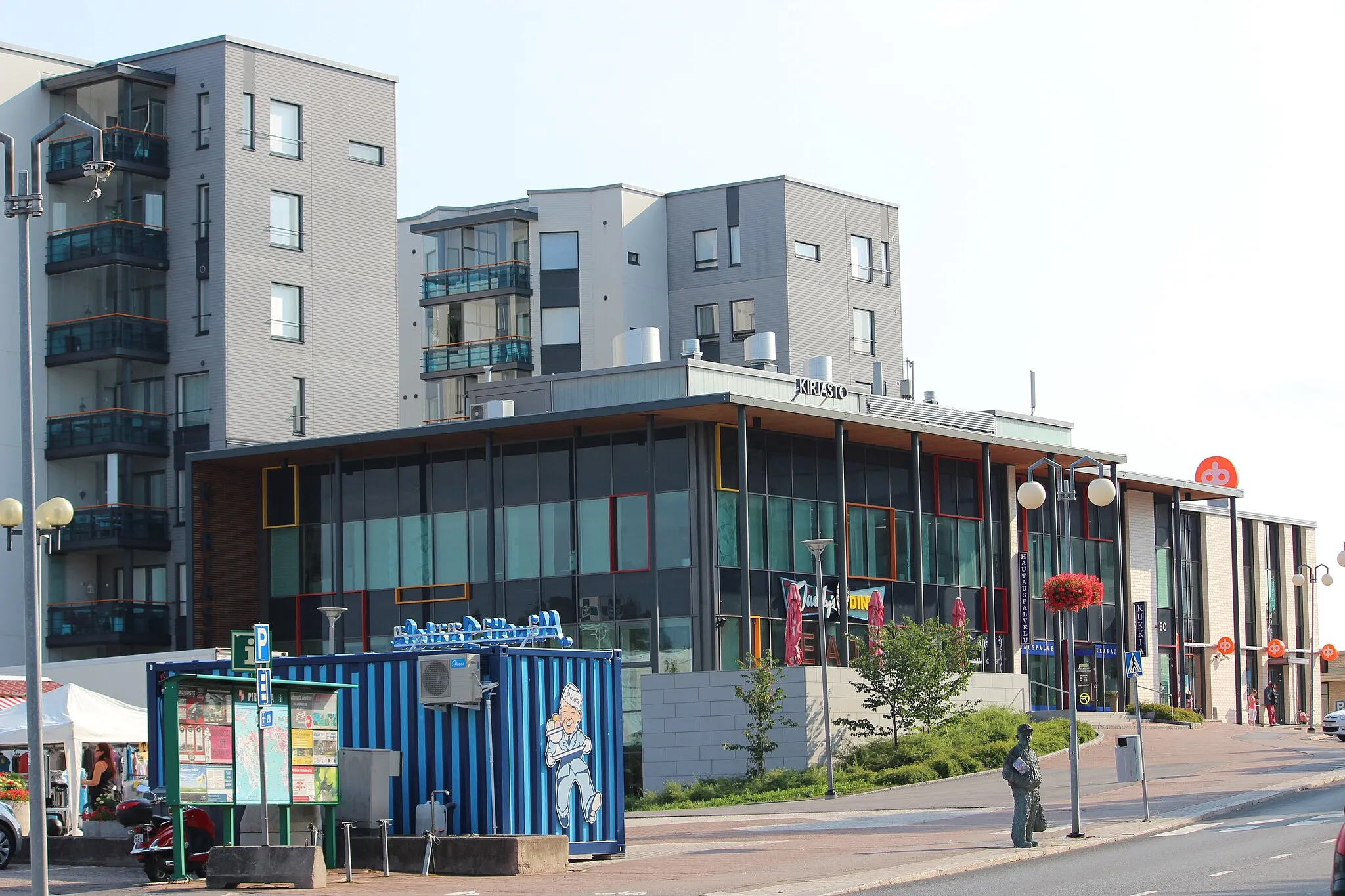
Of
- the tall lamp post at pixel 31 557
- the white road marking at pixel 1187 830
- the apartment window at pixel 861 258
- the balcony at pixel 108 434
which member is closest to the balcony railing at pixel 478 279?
the apartment window at pixel 861 258

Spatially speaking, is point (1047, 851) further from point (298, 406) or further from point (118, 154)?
point (118, 154)

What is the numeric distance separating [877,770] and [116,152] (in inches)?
1216

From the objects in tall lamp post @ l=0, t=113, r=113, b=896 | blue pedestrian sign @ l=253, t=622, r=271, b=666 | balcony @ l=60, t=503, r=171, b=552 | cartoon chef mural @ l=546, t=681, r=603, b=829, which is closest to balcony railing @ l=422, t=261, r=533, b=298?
balcony @ l=60, t=503, r=171, b=552

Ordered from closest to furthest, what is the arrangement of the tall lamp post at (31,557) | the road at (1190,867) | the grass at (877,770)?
1. the tall lamp post at (31,557)
2. the road at (1190,867)
3. the grass at (877,770)

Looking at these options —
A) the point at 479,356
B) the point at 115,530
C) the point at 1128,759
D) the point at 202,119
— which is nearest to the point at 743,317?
the point at 479,356

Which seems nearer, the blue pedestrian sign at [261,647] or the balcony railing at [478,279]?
the blue pedestrian sign at [261,647]

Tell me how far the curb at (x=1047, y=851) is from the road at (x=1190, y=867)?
23 centimetres

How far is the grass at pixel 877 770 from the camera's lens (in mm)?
41062

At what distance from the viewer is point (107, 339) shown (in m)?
56.5

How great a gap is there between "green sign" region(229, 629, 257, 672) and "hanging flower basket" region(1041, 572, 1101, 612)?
1359 cm

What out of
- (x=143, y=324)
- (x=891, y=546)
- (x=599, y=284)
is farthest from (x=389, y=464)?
(x=599, y=284)

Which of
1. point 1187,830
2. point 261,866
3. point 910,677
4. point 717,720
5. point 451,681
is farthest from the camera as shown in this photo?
point 717,720

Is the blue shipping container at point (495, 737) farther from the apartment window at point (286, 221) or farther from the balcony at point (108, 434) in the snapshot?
the apartment window at point (286, 221)

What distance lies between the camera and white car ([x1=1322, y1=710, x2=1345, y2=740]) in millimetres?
51406
